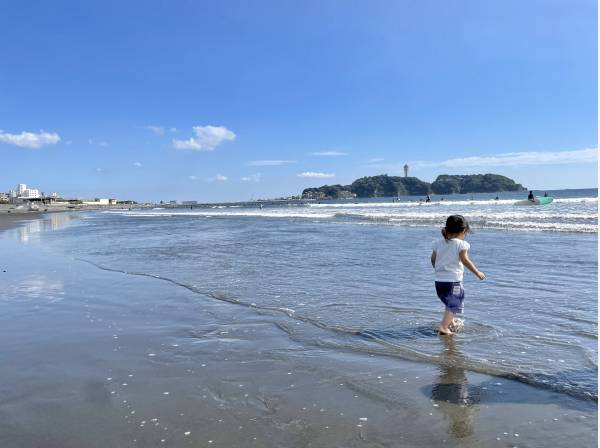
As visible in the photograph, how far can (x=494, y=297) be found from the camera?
8.00m

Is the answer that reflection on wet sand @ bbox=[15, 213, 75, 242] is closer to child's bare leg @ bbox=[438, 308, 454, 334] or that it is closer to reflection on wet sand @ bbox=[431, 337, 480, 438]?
child's bare leg @ bbox=[438, 308, 454, 334]

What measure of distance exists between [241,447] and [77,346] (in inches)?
130

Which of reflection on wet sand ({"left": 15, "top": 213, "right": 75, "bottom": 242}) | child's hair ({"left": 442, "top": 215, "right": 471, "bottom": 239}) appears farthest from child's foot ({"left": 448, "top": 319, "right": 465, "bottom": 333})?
reflection on wet sand ({"left": 15, "top": 213, "right": 75, "bottom": 242})

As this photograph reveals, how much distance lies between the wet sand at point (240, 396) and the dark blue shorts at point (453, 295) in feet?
1.66

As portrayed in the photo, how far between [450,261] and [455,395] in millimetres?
2456

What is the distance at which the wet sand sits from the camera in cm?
339

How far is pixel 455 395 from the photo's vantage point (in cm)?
405

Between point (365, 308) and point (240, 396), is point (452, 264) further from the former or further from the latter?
point (240, 396)

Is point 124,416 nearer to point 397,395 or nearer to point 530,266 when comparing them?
point 397,395

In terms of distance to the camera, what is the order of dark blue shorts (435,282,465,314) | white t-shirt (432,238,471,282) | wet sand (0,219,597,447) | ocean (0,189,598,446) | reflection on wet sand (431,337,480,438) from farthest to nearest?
white t-shirt (432,238,471,282), dark blue shorts (435,282,465,314), ocean (0,189,598,446), reflection on wet sand (431,337,480,438), wet sand (0,219,597,447)

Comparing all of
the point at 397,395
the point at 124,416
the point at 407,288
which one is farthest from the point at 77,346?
the point at 407,288

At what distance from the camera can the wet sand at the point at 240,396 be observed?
133 inches

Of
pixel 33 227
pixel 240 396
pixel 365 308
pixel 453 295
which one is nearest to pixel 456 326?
pixel 453 295

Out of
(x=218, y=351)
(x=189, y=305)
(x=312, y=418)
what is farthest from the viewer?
(x=189, y=305)
